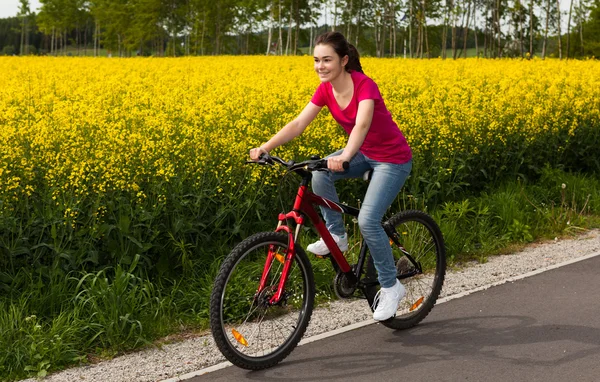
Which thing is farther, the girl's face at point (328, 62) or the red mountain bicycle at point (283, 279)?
the girl's face at point (328, 62)

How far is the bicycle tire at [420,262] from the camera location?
571 centimetres

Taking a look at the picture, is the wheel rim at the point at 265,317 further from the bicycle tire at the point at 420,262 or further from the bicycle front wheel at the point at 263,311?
the bicycle tire at the point at 420,262

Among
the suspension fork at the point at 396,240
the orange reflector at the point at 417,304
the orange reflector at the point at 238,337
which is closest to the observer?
the orange reflector at the point at 238,337

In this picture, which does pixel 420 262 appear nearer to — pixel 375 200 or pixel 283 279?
pixel 375 200

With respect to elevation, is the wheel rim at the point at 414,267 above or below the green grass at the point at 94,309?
above

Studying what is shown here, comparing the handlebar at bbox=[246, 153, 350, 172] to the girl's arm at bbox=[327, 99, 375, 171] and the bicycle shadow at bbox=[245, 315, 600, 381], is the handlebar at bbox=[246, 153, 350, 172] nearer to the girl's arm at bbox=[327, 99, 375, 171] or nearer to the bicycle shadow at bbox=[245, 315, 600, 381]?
the girl's arm at bbox=[327, 99, 375, 171]

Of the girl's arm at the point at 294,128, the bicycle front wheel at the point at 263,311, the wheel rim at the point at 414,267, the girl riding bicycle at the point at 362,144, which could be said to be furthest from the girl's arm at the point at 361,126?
the wheel rim at the point at 414,267

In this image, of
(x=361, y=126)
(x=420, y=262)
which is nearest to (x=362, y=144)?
(x=361, y=126)

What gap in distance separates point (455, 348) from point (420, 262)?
27.9 inches

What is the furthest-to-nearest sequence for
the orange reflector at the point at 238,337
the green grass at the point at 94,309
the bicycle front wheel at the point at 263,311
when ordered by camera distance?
the green grass at the point at 94,309 < the orange reflector at the point at 238,337 < the bicycle front wheel at the point at 263,311

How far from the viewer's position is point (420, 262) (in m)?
5.83

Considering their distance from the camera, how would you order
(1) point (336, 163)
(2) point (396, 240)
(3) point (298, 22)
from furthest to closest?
(3) point (298, 22) → (2) point (396, 240) → (1) point (336, 163)

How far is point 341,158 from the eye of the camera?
468 cm

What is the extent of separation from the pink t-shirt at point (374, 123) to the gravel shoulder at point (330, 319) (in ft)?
4.51
